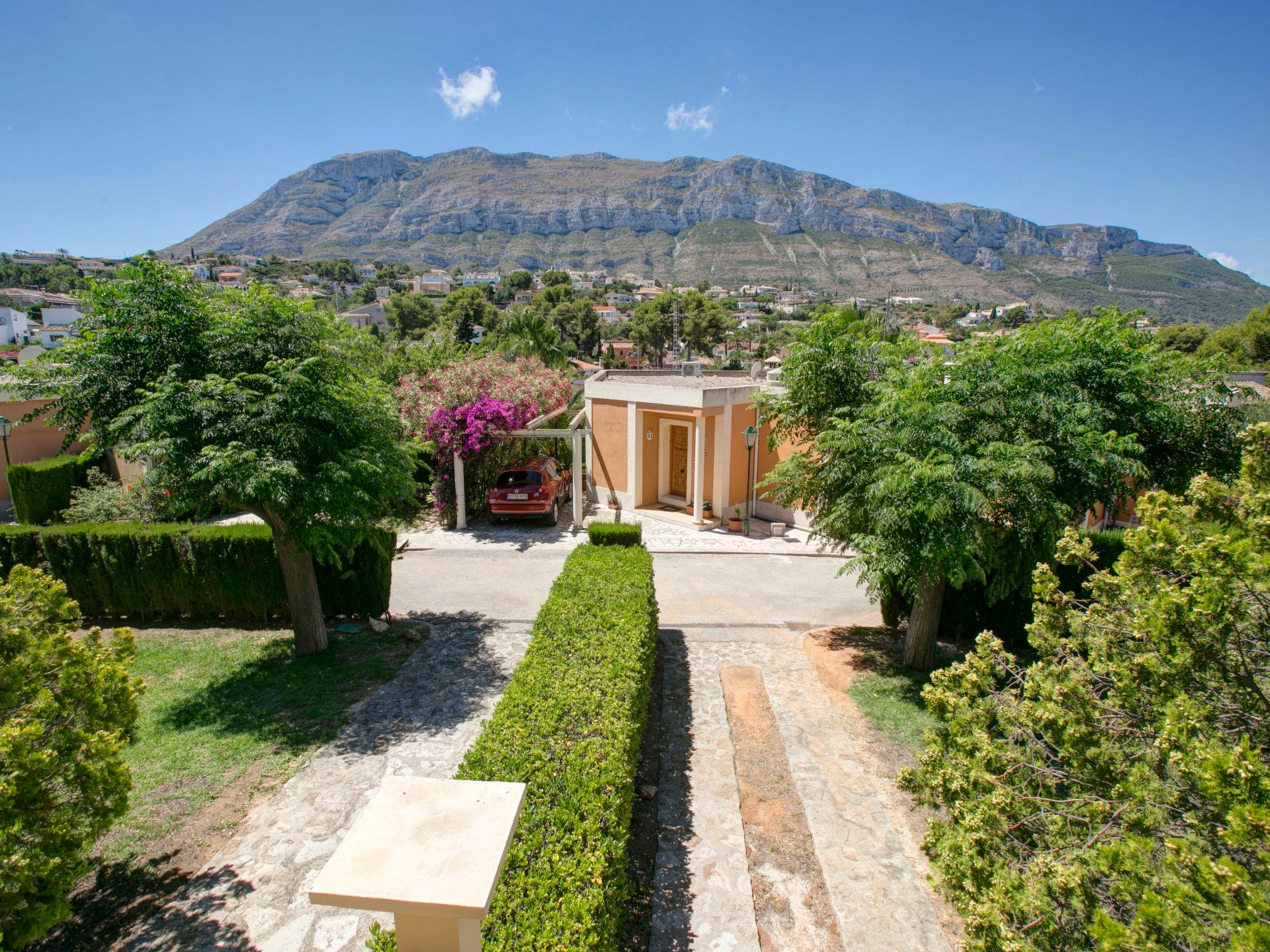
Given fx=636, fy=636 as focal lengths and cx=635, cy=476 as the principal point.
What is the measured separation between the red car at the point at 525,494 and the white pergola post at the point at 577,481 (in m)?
0.70

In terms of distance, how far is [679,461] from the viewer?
755 inches

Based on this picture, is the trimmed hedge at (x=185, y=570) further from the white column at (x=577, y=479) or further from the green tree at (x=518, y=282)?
the green tree at (x=518, y=282)

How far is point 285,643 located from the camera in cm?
979

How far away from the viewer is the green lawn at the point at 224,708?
6.14 metres

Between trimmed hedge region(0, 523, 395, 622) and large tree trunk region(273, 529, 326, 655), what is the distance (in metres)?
0.95

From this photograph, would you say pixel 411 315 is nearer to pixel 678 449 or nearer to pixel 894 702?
pixel 678 449

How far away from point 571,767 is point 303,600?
6.25 meters

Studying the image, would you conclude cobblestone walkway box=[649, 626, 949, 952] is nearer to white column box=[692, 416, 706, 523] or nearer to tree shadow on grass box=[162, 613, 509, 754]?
tree shadow on grass box=[162, 613, 509, 754]

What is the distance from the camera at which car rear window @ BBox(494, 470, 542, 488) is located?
17000 mm

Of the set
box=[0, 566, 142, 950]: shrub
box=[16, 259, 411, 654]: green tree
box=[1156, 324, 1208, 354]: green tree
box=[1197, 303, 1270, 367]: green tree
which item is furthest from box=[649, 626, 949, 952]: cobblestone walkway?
box=[1156, 324, 1208, 354]: green tree

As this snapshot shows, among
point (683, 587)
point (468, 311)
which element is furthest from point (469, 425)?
point (468, 311)

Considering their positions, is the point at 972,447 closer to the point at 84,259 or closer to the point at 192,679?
the point at 192,679

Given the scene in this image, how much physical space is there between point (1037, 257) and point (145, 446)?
6654 inches

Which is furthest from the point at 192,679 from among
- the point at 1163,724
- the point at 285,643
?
the point at 1163,724
